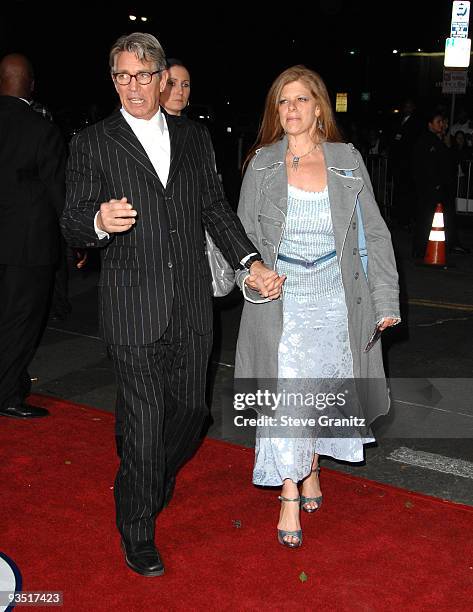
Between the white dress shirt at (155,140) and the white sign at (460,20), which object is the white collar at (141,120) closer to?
the white dress shirt at (155,140)

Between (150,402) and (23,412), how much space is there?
7.28ft

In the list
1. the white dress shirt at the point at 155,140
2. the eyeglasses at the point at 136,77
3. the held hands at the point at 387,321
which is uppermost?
the eyeglasses at the point at 136,77

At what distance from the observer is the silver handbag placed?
4.08 m

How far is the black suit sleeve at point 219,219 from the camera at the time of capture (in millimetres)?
3799

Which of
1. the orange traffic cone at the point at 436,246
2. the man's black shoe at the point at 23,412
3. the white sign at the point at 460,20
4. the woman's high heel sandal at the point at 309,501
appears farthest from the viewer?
the white sign at the point at 460,20

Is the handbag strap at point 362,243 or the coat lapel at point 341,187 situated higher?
the coat lapel at point 341,187

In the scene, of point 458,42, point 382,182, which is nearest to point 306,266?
point 458,42

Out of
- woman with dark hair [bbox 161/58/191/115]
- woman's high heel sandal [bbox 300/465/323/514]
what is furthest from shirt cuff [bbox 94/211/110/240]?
woman with dark hair [bbox 161/58/191/115]

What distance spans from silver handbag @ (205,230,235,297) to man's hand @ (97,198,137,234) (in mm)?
896

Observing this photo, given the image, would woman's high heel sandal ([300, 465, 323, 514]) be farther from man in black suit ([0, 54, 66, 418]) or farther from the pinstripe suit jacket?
man in black suit ([0, 54, 66, 418])

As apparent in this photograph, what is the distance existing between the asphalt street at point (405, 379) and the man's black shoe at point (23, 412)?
0.46 m

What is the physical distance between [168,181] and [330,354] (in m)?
1.13

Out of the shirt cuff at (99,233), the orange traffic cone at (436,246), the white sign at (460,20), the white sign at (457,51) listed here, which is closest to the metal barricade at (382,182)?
the white sign at (457,51)

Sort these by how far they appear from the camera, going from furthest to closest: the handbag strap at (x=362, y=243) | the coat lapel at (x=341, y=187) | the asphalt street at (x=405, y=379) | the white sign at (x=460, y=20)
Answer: the white sign at (x=460, y=20), the asphalt street at (x=405, y=379), the handbag strap at (x=362, y=243), the coat lapel at (x=341, y=187)
